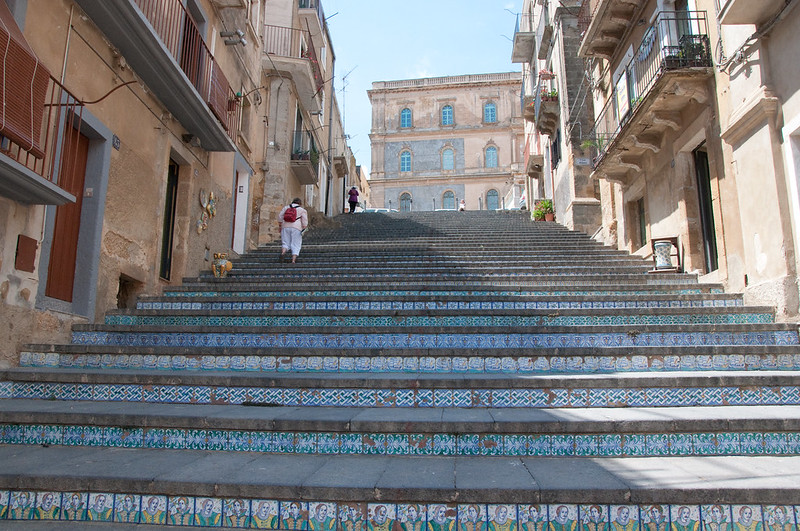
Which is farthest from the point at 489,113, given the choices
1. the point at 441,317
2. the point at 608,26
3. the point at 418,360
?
the point at 418,360

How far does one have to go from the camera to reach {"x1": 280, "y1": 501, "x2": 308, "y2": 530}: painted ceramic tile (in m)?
2.97

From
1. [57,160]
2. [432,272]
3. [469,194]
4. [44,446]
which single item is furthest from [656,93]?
[469,194]

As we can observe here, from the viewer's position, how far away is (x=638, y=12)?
11.8 meters

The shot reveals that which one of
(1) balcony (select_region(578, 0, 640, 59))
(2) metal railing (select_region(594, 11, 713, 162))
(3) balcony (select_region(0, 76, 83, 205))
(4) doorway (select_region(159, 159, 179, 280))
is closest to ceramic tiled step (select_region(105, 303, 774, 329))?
(3) balcony (select_region(0, 76, 83, 205))

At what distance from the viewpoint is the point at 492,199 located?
44.6 metres

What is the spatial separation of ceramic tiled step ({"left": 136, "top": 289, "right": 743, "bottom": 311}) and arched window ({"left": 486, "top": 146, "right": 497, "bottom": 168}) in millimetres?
38770

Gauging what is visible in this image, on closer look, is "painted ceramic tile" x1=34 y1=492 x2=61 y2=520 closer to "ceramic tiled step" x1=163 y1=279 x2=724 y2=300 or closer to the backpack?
"ceramic tiled step" x1=163 y1=279 x2=724 y2=300

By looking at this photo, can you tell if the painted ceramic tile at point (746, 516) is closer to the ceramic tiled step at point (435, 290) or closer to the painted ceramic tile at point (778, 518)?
the painted ceramic tile at point (778, 518)

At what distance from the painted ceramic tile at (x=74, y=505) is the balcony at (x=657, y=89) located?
9303 millimetres

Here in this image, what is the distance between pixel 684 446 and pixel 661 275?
5.88 meters

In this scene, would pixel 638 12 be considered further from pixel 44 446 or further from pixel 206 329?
pixel 44 446

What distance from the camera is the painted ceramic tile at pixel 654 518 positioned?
2900 millimetres

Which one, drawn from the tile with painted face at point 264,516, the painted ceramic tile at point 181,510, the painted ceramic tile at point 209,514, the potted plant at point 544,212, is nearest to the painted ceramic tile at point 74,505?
the painted ceramic tile at point 181,510

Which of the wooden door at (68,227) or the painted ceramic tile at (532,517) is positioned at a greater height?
the wooden door at (68,227)
